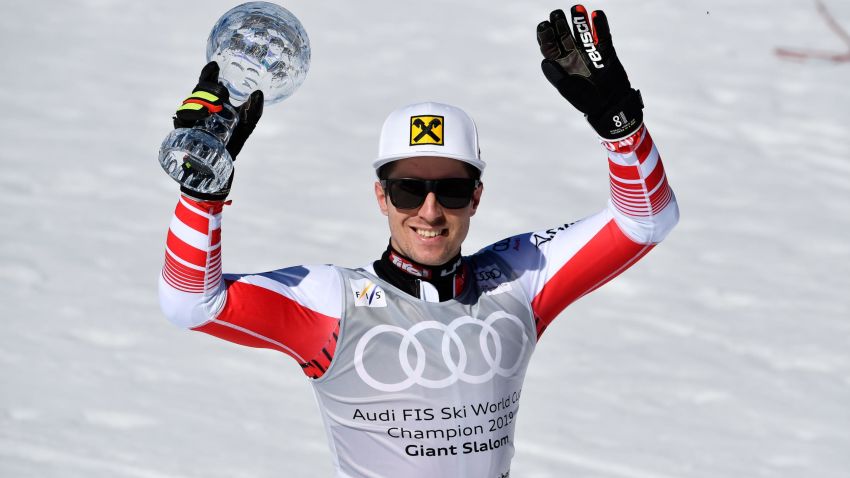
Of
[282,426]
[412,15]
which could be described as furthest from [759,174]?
[282,426]

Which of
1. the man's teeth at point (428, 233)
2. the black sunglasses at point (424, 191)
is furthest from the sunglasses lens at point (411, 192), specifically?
the man's teeth at point (428, 233)

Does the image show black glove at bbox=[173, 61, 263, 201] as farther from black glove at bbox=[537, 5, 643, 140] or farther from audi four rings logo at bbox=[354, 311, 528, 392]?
black glove at bbox=[537, 5, 643, 140]

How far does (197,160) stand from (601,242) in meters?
1.52

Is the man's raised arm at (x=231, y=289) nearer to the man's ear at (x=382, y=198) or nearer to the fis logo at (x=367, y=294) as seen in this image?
the fis logo at (x=367, y=294)

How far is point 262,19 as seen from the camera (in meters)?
4.29

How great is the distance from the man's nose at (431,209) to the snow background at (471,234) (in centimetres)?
393

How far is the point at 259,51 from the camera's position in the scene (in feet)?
13.9

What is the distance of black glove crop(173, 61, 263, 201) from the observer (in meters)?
3.76

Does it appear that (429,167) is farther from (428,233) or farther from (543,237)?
(543,237)

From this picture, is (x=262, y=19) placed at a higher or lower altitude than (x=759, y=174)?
higher

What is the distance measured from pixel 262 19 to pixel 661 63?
924cm

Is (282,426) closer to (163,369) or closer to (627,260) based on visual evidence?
(163,369)

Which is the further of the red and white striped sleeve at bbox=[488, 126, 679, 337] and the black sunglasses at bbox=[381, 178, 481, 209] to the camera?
the red and white striped sleeve at bbox=[488, 126, 679, 337]

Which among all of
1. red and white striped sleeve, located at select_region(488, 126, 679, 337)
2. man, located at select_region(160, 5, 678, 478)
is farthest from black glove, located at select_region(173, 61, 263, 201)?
red and white striped sleeve, located at select_region(488, 126, 679, 337)
